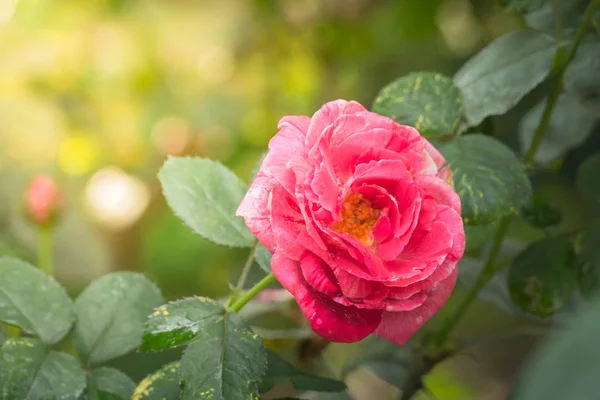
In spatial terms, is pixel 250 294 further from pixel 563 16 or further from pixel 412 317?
pixel 563 16

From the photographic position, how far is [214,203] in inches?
17.0

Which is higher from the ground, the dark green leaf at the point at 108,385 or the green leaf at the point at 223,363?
the green leaf at the point at 223,363

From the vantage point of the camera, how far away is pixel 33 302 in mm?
424

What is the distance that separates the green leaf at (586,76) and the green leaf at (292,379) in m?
0.33

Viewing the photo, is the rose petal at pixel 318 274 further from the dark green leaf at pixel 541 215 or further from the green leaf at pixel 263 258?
the dark green leaf at pixel 541 215

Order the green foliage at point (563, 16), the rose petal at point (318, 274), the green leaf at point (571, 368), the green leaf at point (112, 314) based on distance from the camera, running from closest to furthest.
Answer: the green leaf at point (571, 368) → the rose petal at point (318, 274) → the green leaf at point (112, 314) → the green foliage at point (563, 16)

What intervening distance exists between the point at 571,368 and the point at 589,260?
1.30 ft

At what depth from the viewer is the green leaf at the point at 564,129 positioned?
59cm

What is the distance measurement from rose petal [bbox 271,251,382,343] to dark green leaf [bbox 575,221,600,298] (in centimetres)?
26

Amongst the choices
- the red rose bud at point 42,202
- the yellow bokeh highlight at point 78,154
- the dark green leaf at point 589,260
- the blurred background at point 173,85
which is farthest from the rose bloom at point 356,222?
the yellow bokeh highlight at point 78,154

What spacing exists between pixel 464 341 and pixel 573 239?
15cm

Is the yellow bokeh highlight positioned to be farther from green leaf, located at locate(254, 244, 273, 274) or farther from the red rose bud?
green leaf, located at locate(254, 244, 273, 274)

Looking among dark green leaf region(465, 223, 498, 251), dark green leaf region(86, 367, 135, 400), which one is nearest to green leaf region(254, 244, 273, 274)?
dark green leaf region(86, 367, 135, 400)

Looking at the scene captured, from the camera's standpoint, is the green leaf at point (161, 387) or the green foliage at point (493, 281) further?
the green foliage at point (493, 281)
